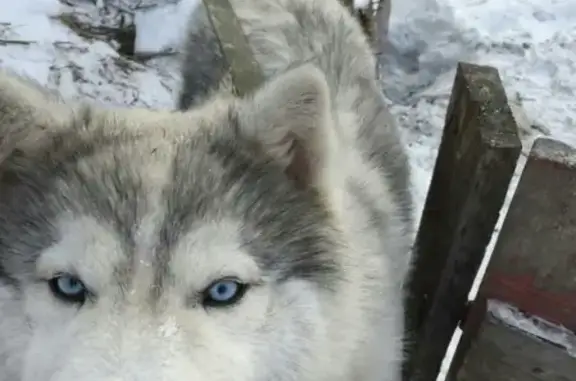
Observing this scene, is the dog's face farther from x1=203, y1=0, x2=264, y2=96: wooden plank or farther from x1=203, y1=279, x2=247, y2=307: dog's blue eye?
x1=203, y1=0, x2=264, y2=96: wooden plank

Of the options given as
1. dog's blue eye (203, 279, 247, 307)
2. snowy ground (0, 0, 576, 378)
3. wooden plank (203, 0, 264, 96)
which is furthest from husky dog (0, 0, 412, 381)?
snowy ground (0, 0, 576, 378)

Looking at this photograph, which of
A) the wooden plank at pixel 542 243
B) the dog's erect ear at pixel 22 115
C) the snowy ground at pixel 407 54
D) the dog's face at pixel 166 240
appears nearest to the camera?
the dog's face at pixel 166 240

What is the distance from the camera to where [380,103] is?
9.46 feet

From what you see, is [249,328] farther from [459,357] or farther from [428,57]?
[428,57]

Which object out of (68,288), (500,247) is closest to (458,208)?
(500,247)

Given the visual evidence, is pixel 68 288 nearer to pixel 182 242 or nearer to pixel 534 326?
pixel 182 242

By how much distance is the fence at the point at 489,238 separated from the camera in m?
2.16

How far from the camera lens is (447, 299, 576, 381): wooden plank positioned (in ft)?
7.59

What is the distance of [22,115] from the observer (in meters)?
1.81

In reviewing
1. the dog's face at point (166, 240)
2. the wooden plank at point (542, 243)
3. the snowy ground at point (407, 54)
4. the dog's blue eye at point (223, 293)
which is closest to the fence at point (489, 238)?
the wooden plank at point (542, 243)

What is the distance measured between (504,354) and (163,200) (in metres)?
1.20

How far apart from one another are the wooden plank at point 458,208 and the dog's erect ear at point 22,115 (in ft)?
3.66

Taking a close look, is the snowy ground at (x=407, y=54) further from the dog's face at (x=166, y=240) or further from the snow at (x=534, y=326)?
the dog's face at (x=166, y=240)

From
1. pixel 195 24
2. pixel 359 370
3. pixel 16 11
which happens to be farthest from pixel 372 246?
pixel 16 11
